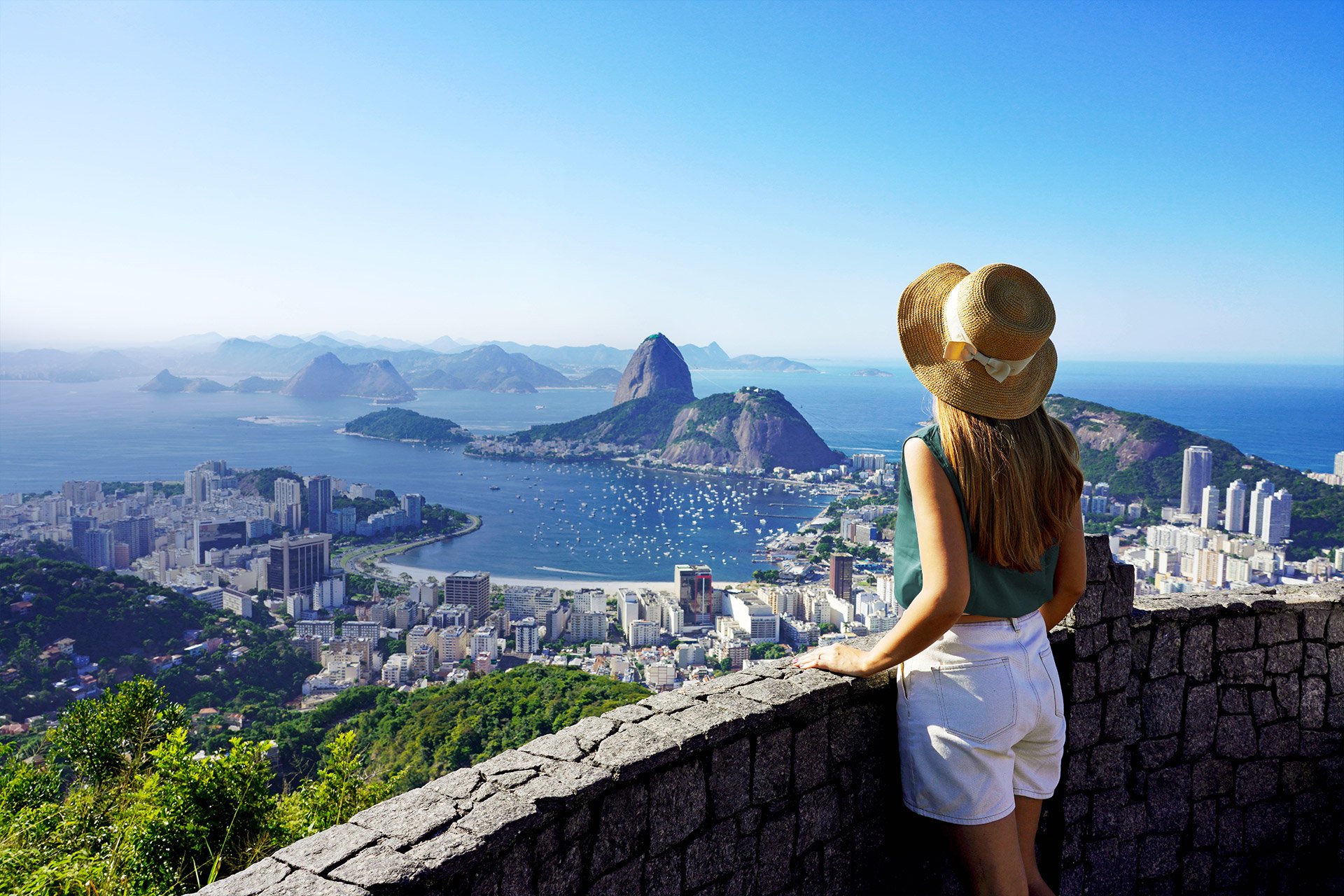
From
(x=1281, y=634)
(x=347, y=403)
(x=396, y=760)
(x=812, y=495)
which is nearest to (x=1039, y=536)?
(x=1281, y=634)

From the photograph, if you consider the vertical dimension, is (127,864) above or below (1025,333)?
below

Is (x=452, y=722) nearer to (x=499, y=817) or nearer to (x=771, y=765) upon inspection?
(x=771, y=765)

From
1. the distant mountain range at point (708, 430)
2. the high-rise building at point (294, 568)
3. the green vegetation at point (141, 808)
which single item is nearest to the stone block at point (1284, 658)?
the green vegetation at point (141, 808)

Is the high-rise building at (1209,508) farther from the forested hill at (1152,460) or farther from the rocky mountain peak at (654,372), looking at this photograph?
the rocky mountain peak at (654,372)

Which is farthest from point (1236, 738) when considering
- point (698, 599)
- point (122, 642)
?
point (698, 599)

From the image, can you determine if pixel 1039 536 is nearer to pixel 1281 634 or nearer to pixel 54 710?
pixel 1281 634
